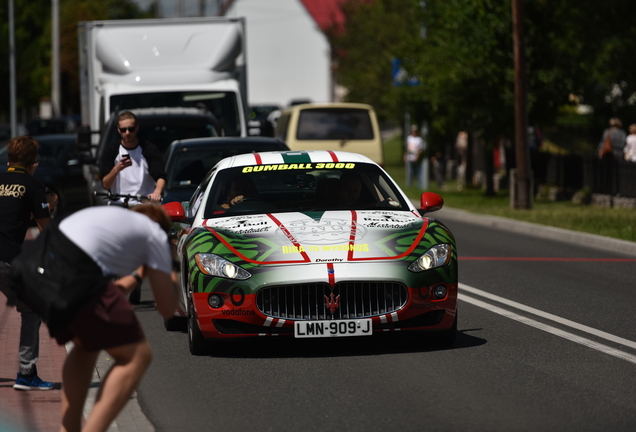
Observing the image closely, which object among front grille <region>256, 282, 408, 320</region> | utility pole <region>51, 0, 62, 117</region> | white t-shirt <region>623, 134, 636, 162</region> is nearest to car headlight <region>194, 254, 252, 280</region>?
front grille <region>256, 282, 408, 320</region>

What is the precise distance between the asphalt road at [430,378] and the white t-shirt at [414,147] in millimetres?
20897

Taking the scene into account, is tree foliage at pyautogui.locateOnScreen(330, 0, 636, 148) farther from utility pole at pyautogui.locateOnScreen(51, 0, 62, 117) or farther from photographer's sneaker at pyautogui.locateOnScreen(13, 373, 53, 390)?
utility pole at pyautogui.locateOnScreen(51, 0, 62, 117)

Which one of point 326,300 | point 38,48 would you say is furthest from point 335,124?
point 38,48

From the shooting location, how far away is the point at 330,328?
8133 millimetres

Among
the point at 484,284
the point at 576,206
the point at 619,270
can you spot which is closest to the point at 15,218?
the point at 484,284

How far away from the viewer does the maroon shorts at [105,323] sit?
195 inches

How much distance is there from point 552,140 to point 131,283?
34.8m

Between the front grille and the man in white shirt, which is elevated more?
the front grille

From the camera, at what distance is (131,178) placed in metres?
11.3

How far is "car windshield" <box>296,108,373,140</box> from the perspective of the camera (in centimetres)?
2528

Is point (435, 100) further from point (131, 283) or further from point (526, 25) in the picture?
point (131, 283)

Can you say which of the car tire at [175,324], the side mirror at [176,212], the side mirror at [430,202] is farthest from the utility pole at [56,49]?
the side mirror at [430,202]

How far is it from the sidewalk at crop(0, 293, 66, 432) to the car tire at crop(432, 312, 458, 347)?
9.14ft

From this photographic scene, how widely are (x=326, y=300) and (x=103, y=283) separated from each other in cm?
335
